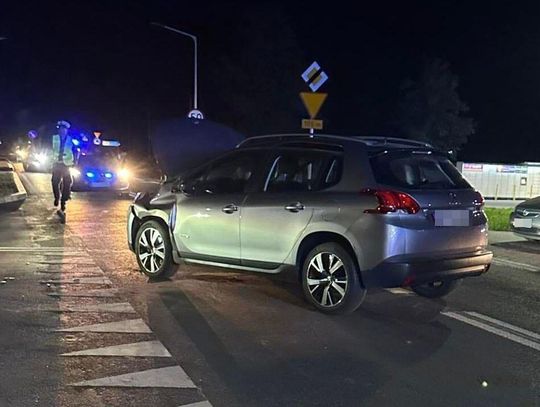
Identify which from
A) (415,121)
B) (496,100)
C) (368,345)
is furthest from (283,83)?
(368,345)

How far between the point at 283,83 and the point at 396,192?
30751 mm

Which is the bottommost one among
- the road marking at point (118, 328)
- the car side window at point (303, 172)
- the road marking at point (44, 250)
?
the road marking at point (44, 250)

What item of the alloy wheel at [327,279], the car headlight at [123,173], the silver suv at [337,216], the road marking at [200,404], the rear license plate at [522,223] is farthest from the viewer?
the car headlight at [123,173]

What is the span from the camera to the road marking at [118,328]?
622 centimetres

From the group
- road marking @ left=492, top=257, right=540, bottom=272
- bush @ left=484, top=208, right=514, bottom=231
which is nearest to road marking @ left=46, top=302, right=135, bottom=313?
road marking @ left=492, top=257, right=540, bottom=272

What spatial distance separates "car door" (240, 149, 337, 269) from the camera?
707 cm

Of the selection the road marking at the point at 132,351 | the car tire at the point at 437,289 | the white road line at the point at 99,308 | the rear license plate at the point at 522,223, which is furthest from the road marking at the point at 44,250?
the rear license plate at the point at 522,223

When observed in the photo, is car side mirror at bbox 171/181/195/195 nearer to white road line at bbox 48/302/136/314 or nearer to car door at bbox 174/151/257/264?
car door at bbox 174/151/257/264

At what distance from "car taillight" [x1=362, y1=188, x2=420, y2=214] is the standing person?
10716mm

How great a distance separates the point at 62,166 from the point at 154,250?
8.72m

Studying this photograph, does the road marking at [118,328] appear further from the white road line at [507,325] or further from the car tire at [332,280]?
the white road line at [507,325]

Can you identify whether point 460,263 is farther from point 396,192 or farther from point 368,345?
point 368,345

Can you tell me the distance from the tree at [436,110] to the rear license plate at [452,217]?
2967 centimetres

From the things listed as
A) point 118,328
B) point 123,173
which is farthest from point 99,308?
point 123,173
